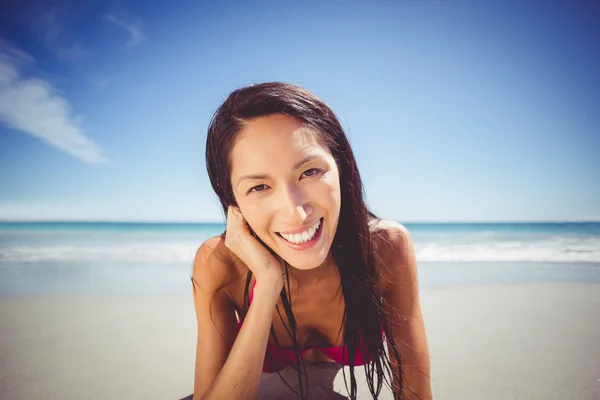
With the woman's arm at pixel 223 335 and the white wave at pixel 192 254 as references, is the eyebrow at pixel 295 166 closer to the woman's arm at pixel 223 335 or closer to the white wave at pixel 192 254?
the woman's arm at pixel 223 335

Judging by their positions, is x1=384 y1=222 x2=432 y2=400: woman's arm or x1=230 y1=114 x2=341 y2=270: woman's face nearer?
x1=230 y1=114 x2=341 y2=270: woman's face

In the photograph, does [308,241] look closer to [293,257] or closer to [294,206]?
[293,257]

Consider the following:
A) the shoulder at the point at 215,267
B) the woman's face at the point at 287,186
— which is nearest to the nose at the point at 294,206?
the woman's face at the point at 287,186

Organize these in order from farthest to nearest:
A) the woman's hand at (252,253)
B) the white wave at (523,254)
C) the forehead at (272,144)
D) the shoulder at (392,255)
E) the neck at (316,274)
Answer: the white wave at (523,254)
the neck at (316,274)
the shoulder at (392,255)
the woman's hand at (252,253)
the forehead at (272,144)

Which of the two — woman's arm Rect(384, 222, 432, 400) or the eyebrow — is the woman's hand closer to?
the eyebrow

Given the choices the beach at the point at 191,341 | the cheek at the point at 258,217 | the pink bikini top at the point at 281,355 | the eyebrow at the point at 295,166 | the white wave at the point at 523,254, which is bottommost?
the white wave at the point at 523,254

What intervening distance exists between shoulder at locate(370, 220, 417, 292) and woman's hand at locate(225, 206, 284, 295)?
73 cm

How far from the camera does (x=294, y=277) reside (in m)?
2.43

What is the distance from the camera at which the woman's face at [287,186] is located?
5.62 feet

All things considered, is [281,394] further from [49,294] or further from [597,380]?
[49,294]

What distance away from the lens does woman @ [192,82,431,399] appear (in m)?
1.76

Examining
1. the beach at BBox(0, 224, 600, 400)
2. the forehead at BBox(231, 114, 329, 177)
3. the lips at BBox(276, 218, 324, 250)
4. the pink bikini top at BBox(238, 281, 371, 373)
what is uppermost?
the forehead at BBox(231, 114, 329, 177)

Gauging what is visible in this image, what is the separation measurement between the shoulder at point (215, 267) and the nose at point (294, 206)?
75cm

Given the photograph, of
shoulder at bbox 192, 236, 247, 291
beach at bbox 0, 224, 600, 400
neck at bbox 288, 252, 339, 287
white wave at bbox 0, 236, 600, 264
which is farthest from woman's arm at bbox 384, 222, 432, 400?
white wave at bbox 0, 236, 600, 264
